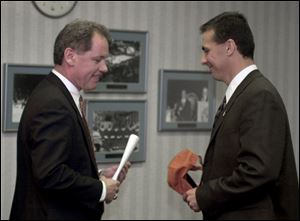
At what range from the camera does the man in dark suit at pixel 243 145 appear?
197cm

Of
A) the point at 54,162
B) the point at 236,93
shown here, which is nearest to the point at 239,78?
the point at 236,93

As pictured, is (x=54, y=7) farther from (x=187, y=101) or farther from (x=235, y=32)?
(x=235, y=32)

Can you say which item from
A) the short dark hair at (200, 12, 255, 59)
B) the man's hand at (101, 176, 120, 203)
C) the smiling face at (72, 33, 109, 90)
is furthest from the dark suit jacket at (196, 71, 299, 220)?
the smiling face at (72, 33, 109, 90)

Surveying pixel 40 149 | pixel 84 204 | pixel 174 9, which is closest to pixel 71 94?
pixel 40 149

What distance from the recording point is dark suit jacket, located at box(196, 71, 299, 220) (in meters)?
1.97

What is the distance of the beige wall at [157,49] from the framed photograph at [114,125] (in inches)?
2.3

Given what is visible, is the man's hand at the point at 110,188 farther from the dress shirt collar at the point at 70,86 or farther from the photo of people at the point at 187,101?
the photo of people at the point at 187,101

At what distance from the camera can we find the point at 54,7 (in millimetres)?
3332

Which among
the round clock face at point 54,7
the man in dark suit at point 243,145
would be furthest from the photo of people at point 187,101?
the man in dark suit at point 243,145

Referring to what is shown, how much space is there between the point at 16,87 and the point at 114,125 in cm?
73

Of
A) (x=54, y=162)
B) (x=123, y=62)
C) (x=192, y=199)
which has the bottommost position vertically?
(x=192, y=199)

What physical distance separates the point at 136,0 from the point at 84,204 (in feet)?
6.34

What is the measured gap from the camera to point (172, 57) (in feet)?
12.2

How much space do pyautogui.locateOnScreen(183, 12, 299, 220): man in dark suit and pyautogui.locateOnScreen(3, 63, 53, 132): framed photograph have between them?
55.4 inches
